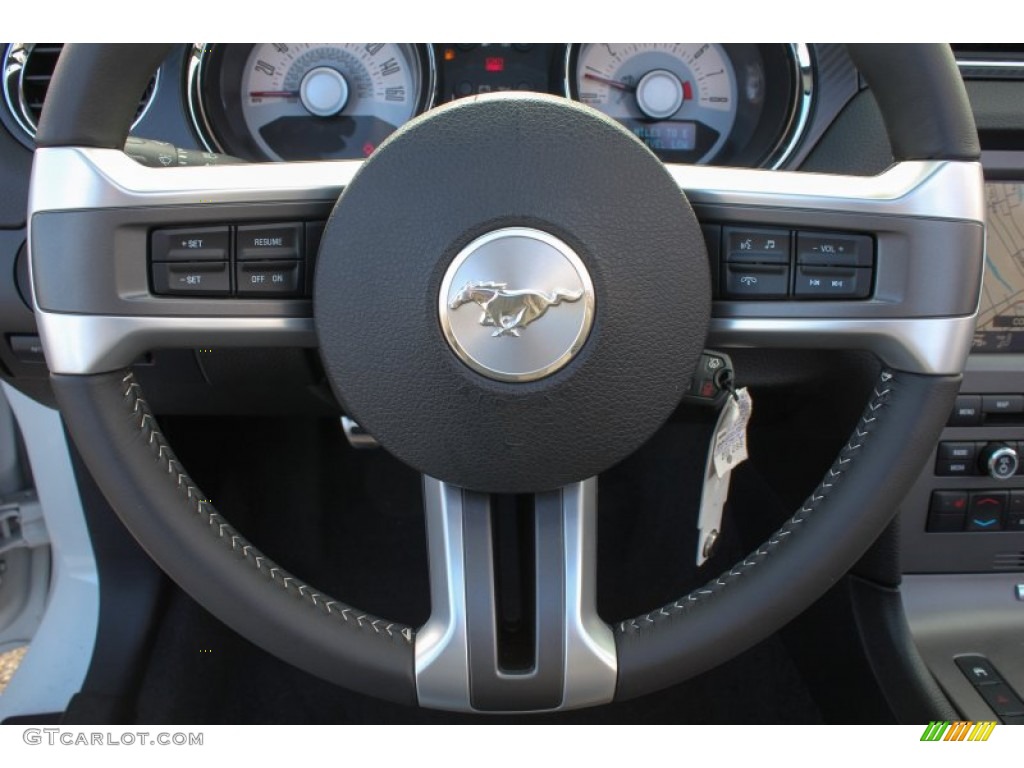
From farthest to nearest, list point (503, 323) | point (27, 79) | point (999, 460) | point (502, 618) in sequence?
1. point (999, 460)
2. point (27, 79)
3. point (502, 618)
4. point (503, 323)

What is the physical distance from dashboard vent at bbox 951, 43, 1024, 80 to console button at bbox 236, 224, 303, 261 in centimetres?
77

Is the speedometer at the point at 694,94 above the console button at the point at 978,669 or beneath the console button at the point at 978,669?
above

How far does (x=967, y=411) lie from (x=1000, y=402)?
0.04 meters

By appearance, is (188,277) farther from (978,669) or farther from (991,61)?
(978,669)

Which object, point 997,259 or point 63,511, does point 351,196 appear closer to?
point 997,259

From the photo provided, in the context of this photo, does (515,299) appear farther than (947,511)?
No

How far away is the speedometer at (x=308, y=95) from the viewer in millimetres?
1129

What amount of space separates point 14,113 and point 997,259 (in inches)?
44.0

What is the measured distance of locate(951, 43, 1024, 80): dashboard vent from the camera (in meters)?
1.05

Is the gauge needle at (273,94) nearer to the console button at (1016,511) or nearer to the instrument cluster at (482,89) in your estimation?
the instrument cluster at (482,89)

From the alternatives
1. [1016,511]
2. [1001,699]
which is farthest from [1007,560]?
[1001,699]

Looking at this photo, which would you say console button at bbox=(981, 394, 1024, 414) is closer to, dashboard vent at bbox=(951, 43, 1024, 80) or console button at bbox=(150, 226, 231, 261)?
dashboard vent at bbox=(951, 43, 1024, 80)

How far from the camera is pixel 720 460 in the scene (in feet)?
2.69

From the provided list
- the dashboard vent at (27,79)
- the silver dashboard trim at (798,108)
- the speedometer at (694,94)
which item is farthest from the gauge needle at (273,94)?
the silver dashboard trim at (798,108)
